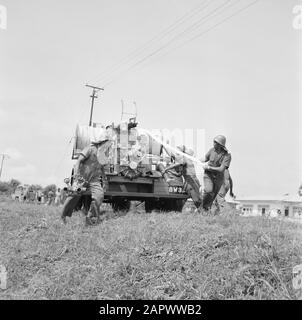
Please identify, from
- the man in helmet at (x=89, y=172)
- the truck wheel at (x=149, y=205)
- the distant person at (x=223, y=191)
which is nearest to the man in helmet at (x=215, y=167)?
the distant person at (x=223, y=191)

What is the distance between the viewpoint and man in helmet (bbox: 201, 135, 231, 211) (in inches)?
357

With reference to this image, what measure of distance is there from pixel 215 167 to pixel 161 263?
174 inches

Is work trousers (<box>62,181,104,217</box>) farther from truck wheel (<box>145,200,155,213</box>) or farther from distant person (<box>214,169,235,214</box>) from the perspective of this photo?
distant person (<box>214,169,235,214</box>)

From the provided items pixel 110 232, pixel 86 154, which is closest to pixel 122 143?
pixel 86 154

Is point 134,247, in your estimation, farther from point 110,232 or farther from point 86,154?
point 86,154

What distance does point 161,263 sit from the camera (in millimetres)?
4969

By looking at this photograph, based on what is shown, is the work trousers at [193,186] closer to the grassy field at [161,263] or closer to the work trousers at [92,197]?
the work trousers at [92,197]

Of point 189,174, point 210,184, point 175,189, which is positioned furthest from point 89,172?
point 175,189

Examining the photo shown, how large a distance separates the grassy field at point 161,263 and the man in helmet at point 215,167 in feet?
6.94

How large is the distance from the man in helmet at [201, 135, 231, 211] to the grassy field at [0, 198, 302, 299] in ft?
6.94

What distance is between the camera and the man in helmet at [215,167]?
9.08 m

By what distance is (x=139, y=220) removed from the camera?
8031mm

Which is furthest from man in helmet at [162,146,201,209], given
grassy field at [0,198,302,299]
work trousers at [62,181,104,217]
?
grassy field at [0,198,302,299]
